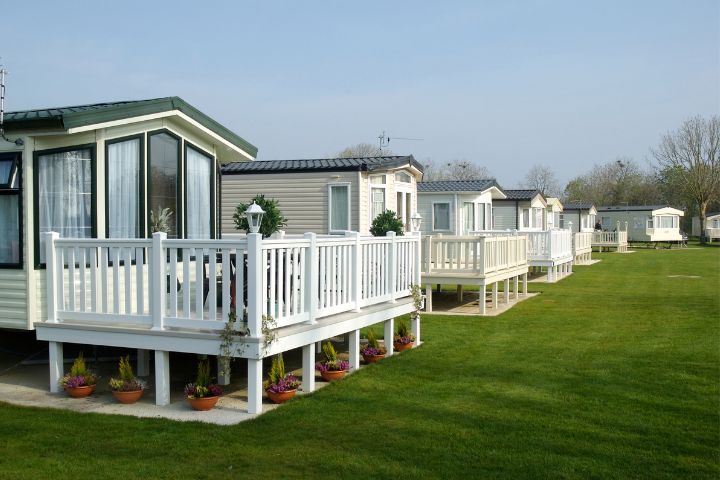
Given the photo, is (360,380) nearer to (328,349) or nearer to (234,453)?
(328,349)

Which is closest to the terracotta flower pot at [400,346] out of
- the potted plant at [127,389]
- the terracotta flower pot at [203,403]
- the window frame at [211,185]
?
the window frame at [211,185]

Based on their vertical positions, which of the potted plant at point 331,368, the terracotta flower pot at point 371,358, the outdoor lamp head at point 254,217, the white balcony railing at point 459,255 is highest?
the outdoor lamp head at point 254,217

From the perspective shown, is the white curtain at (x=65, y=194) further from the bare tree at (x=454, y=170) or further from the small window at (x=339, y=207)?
the bare tree at (x=454, y=170)

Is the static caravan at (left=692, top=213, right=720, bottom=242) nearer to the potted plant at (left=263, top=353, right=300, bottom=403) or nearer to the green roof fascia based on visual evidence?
the green roof fascia

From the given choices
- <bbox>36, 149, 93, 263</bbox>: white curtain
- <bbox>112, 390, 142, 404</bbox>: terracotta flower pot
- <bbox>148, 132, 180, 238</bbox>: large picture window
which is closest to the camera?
<bbox>112, 390, 142, 404</bbox>: terracotta flower pot

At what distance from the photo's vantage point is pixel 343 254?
25.6ft

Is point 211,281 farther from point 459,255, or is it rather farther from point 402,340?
point 459,255

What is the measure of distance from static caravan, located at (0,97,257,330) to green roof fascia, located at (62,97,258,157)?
0.4 inches

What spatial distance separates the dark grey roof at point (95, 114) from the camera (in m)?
6.86

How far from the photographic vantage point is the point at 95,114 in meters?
7.16

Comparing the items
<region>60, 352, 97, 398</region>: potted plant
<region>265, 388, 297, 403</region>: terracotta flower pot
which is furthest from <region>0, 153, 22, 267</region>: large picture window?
<region>265, 388, 297, 403</region>: terracotta flower pot

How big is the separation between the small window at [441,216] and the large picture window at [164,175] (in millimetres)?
16432

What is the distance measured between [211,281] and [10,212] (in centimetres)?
244

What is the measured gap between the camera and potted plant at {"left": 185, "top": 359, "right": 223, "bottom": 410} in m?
6.25
